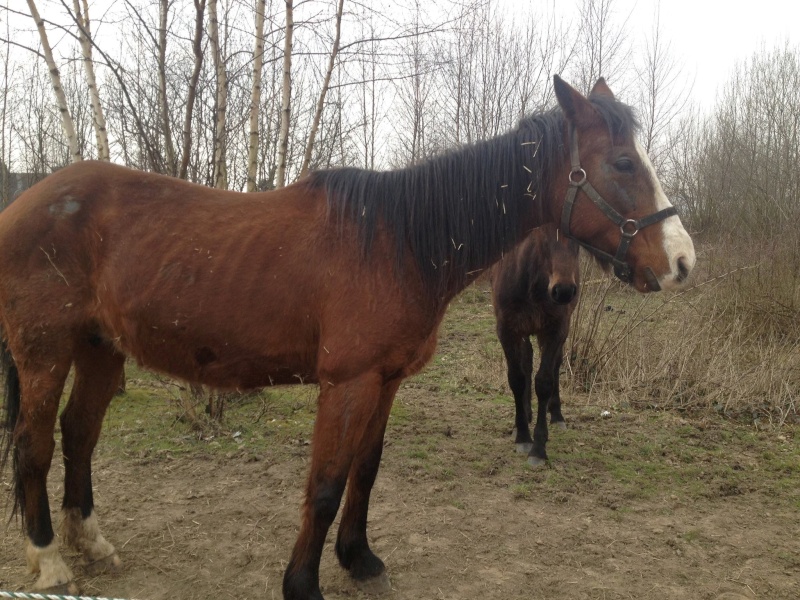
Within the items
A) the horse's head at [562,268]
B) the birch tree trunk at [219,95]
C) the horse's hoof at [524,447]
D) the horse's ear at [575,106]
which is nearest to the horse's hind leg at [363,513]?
Result: the horse's ear at [575,106]

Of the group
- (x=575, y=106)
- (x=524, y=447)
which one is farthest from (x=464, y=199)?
(x=524, y=447)

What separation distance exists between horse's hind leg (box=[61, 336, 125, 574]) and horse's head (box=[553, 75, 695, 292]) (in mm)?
2576

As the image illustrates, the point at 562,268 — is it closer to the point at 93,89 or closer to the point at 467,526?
the point at 467,526

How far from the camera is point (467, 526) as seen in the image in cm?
360

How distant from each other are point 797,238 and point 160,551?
31.8 feet

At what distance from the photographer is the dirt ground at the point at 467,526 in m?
2.95

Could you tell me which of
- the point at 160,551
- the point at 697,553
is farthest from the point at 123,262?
the point at 697,553

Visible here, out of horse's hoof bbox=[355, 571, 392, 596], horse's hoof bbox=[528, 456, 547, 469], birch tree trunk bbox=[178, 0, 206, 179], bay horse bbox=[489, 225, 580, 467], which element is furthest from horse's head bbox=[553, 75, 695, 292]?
birch tree trunk bbox=[178, 0, 206, 179]

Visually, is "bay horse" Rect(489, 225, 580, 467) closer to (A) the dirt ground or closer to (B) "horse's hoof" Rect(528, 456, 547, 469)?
(B) "horse's hoof" Rect(528, 456, 547, 469)

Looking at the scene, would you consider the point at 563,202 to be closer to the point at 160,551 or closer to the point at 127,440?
the point at 160,551

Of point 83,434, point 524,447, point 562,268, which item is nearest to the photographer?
point 83,434

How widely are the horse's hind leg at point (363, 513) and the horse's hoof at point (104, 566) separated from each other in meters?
1.21

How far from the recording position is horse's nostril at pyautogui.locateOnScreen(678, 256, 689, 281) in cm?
235

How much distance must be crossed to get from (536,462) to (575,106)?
10.1 ft
